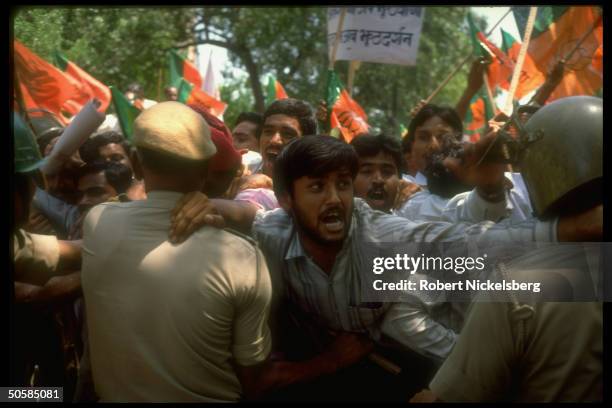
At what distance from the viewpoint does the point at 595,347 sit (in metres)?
2.04

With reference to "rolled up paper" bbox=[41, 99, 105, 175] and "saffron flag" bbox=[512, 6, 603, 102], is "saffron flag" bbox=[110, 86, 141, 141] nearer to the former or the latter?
"rolled up paper" bbox=[41, 99, 105, 175]

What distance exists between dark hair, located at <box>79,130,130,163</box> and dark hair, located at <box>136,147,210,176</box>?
1.76m

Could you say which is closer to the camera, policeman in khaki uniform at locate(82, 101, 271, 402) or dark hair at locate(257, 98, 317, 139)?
policeman in khaki uniform at locate(82, 101, 271, 402)

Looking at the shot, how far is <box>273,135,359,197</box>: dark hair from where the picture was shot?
9.28 ft

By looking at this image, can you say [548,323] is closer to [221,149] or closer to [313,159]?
[313,159]

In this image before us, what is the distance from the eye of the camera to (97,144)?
441 cm

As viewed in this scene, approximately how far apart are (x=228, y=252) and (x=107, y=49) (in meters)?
13.4

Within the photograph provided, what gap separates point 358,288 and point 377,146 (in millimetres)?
1321

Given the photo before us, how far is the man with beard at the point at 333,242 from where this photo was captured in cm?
283

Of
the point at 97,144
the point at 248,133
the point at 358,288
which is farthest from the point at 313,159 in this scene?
the point at 248,133

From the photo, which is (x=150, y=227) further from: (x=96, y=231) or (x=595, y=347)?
(x=595, y=347)

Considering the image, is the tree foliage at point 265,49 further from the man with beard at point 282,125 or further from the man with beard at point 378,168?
the man with beard at point 378,168

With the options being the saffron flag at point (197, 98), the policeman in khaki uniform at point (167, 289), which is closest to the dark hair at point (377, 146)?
the policeman in khaki uniform at point (167, 289)

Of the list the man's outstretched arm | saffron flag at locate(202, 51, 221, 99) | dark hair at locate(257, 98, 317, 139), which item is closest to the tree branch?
saffron flag at locate(202, 51, 221, 99)
